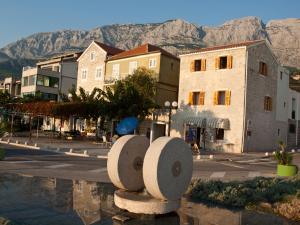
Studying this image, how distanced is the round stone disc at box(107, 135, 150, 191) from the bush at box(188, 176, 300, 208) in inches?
90.5

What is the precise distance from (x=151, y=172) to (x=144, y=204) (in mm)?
764

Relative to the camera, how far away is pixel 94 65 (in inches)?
2053

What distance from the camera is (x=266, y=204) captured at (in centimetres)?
1056

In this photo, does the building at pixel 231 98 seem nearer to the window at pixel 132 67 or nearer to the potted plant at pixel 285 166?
the window at pixel 132 67

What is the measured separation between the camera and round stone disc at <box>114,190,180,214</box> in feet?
28.8

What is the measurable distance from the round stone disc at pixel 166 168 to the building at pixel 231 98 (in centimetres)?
2660

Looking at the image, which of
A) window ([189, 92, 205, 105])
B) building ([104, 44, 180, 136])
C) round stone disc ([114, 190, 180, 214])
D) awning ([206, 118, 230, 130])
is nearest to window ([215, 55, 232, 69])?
window ([189, 92, 205, 105])

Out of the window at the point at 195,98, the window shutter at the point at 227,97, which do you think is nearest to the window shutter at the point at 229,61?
the window shutter at the point at 227,97

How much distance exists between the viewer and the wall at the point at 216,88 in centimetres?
3538

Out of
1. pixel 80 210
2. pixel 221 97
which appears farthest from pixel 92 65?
pixel 80 210

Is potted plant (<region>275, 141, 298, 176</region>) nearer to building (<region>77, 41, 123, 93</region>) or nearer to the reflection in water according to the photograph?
the reflection in water

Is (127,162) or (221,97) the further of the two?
(221,97)

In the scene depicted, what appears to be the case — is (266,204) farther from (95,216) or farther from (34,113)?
(34,113)

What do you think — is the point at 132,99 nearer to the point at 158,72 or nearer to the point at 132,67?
the point at 158,72
